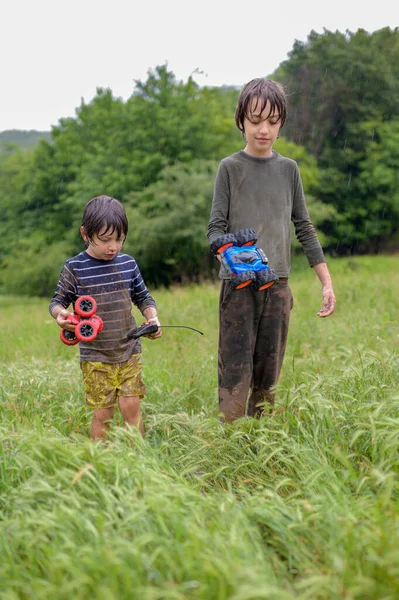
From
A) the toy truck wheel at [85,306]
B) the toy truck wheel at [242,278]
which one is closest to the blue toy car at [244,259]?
the toy truck wheel at [242,278]

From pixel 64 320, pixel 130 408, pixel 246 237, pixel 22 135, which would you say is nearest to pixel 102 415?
pixel 130 408

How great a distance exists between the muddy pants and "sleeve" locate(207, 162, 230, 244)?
1.07 ft

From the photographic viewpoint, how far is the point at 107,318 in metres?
3.32

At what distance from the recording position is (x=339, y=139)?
30.8 m

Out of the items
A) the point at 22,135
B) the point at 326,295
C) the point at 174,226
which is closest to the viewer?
the point at 326,295

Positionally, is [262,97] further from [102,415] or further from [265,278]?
[102,415]

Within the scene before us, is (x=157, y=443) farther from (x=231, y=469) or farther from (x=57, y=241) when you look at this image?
(x=57, y=241)

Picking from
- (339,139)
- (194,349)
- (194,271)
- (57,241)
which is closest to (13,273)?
(57,241)

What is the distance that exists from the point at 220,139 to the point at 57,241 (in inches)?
430

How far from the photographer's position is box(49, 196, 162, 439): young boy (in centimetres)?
329

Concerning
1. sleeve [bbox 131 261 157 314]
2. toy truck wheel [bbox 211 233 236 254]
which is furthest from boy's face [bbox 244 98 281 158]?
sleeve [bbox 131 261 157 314]

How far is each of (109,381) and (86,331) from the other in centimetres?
34

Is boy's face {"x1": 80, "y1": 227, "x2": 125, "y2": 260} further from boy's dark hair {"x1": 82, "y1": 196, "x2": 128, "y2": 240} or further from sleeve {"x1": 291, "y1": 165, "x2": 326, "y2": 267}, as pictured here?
sleeve {"x1": 291, "y1": 165, "x2": 326, "y2": 267}

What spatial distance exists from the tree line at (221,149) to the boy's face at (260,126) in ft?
64.3
